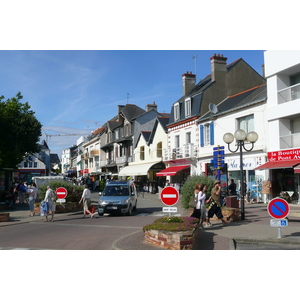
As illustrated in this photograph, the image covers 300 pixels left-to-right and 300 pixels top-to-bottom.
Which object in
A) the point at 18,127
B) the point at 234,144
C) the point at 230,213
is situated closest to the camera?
the point at 230,213

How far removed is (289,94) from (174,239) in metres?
16.1

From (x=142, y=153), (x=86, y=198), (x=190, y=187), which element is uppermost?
(x=142, y=153)

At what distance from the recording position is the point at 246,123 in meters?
24.7

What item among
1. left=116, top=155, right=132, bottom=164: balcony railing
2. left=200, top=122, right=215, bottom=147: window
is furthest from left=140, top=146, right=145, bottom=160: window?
left=200, top=122, right=215, bottom=147: window

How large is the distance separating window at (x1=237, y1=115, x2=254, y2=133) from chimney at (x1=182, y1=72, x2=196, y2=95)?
11.9m

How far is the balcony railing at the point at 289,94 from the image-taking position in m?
20.7

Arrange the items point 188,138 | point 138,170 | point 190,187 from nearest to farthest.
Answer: point 190,187
point 188,138
point 138,170

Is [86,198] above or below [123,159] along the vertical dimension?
below

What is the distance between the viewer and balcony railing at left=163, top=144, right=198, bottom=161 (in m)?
31.0

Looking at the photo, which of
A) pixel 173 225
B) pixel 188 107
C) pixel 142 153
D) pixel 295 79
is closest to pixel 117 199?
pixel 173 225

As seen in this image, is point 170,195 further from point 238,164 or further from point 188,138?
point 188,138

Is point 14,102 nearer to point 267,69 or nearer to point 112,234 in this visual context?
point 267,69

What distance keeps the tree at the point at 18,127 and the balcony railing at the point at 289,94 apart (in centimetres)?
2051

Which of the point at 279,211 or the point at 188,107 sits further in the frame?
the point at 188,107
